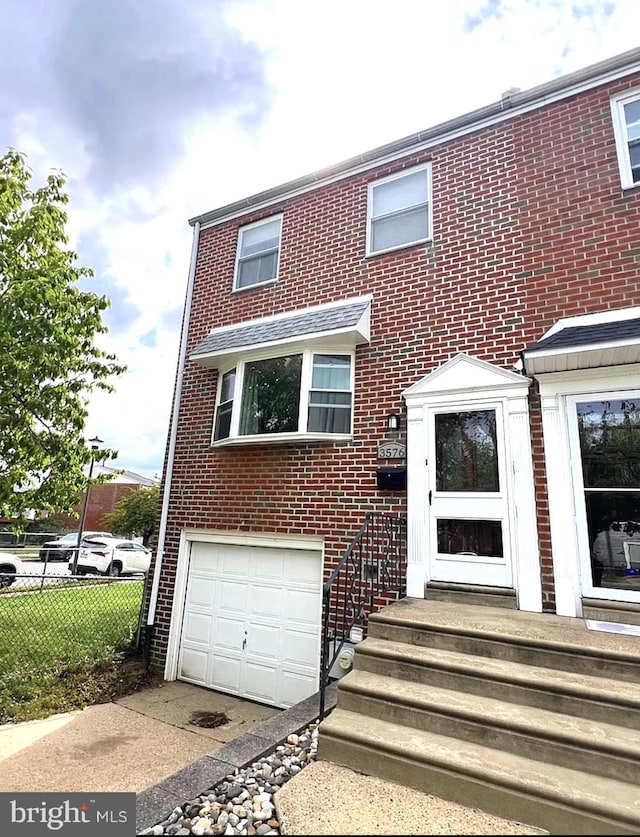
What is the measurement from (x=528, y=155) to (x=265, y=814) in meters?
7.13

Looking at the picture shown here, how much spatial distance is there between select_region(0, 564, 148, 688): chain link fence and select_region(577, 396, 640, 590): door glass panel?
20.7 feet

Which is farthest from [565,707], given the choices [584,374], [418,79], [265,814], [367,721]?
[418,79]

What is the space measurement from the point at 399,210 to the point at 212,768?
6.80 meters

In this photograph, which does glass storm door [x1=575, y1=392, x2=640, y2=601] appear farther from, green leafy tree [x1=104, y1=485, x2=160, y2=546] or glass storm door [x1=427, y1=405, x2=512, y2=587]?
green leafy tree [x1=104, y1=485, x2=160, y2=546]

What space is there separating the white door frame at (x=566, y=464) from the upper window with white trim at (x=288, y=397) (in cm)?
245

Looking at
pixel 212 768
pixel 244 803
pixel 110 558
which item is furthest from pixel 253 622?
pixel 110 558

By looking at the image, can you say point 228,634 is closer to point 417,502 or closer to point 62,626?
point 417,502

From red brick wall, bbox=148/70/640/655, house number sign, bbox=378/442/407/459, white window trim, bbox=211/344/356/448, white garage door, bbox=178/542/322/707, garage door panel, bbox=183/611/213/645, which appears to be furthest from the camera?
garage door panel, bbox=183/611/213/645

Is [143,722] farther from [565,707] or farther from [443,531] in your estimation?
[565,707]

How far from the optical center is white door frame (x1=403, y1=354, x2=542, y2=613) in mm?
4539

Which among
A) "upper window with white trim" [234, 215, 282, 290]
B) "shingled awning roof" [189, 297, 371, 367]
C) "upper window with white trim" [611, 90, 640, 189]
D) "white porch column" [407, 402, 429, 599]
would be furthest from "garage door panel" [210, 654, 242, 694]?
"upper window with white trim" [611, 90, 640, 189]

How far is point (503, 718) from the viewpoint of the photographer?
278cm

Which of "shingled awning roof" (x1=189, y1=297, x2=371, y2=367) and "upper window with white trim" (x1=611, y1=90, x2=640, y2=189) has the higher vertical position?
"upper window with white trim" (x1=611, y1=90, x2=640, y2=189)

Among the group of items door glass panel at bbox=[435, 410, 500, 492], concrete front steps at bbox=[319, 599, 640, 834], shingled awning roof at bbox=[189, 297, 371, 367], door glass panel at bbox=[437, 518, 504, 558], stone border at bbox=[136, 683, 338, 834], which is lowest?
stone border at bbox=[136, 683, 338, 834]
